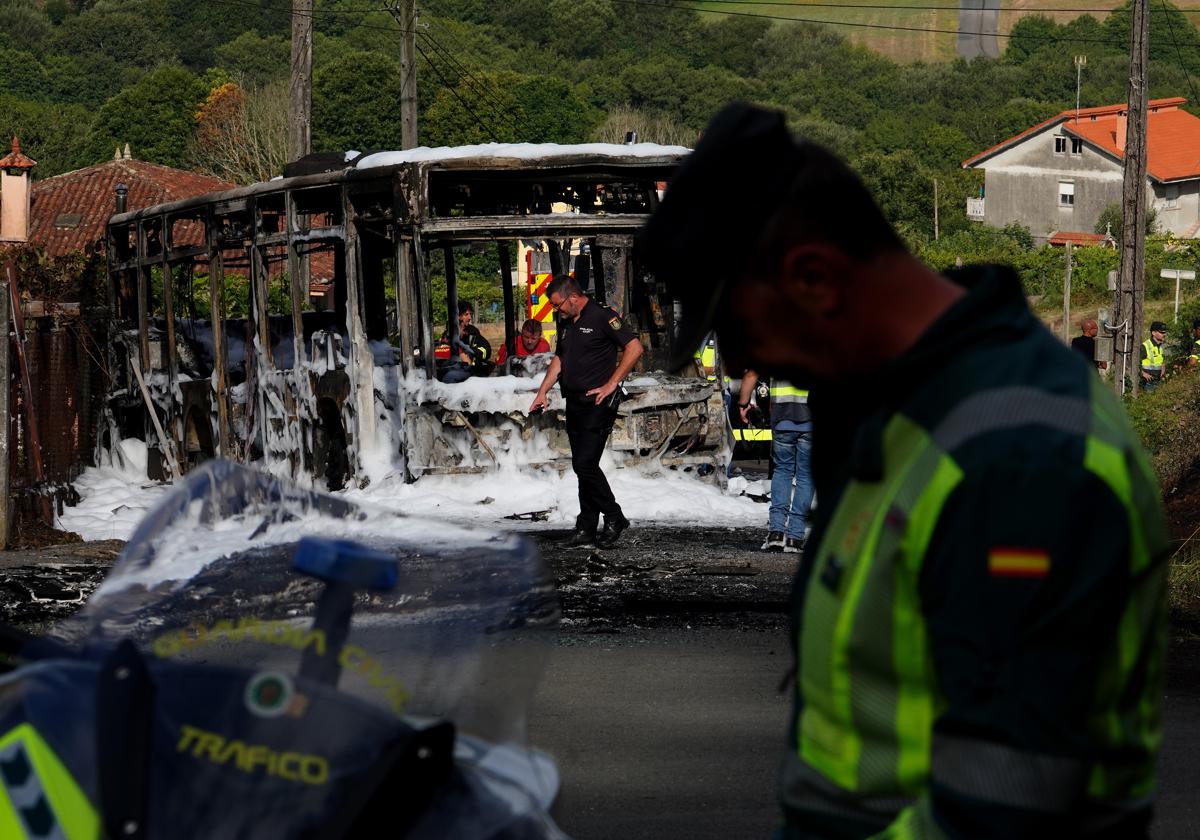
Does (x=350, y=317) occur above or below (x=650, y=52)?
below

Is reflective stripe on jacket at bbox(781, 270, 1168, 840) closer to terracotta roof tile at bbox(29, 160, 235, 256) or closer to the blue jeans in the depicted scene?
the blue jeans

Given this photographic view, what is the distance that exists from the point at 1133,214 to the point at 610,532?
14746 mm

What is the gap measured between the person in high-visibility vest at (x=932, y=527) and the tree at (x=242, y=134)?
193ft

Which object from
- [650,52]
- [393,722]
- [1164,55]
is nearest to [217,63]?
[650,52]

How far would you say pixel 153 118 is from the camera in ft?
229

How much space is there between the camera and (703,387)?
13.7 meters

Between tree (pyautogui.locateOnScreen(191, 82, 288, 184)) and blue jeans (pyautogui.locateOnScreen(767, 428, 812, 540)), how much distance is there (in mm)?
50497

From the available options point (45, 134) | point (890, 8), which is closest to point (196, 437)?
point (45, 134)

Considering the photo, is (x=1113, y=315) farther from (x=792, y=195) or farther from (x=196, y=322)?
(x=792, y=195)

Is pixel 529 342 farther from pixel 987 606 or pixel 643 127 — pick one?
pixel 643 127

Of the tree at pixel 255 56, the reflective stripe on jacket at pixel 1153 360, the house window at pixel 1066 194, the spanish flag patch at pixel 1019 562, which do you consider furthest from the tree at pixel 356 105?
the spanish flag patch at pixel 1019 562

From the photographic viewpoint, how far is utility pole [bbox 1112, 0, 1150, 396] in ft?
75.2

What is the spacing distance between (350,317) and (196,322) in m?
3.40

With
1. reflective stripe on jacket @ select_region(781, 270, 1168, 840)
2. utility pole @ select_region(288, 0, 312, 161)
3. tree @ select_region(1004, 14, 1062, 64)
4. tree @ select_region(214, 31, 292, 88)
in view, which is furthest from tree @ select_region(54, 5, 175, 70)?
reflective stripe on jacket @ select_region(781, 270, 1168, 840)
